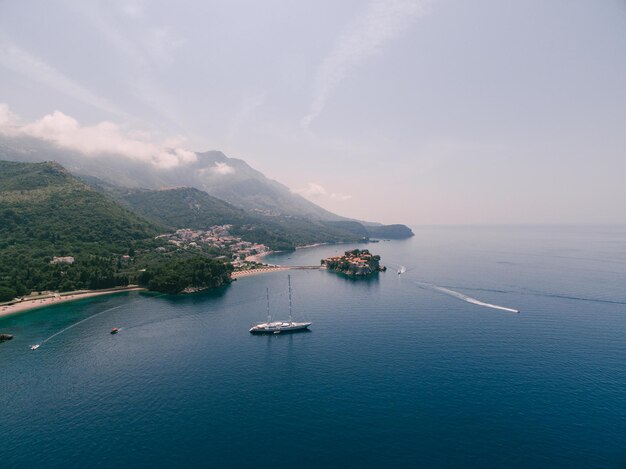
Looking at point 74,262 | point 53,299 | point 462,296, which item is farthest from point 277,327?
point 74,262

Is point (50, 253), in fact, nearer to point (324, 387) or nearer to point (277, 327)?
point (277, 327)

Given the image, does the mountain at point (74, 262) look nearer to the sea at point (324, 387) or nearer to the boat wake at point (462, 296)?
the sea at point (324, 387)

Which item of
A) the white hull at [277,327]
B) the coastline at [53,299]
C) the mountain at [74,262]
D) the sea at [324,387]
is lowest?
the sea at [324,387]

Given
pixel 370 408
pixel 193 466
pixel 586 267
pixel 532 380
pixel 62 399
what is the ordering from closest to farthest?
pixel 193 466, pixel 370 408, pixel 62 399, pixel 532 380, pixel 586 267

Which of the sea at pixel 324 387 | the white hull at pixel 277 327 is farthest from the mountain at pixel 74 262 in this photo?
the white hull at pixel 277 327

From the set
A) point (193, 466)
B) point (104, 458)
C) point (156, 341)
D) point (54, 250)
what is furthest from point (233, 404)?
point (54, 250)

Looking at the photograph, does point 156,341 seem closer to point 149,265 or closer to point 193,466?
point 193,466
